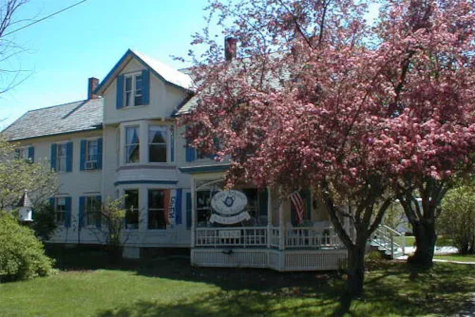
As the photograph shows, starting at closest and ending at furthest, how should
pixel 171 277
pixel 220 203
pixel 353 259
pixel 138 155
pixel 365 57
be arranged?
pixel 365 57 < pixel 353 259 < pixel 171 277 < pixel 220 203 < pixel 138 155

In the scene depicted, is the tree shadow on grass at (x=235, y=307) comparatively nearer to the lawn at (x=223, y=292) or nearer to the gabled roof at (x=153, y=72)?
the lawn at (x=223, y=292)

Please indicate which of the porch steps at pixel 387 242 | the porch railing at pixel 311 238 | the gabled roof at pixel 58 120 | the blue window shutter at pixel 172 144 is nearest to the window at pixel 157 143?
the blue window shutter at pixel 172 144

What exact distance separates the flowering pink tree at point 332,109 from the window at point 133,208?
8929 mm

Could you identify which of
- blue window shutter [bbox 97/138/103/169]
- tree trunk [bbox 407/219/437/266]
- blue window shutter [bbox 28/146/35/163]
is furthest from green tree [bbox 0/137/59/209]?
tree trunk [bbox 407/219/437/266]

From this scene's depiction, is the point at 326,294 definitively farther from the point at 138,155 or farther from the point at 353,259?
the point at 138,155

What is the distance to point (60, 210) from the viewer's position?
26875 millimetres

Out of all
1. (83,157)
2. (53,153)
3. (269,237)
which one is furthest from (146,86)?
(269,237)

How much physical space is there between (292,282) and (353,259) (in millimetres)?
3304

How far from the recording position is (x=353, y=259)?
1280 cm

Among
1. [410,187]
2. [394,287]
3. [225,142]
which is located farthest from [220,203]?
[410,187]

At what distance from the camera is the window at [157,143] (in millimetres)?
23125

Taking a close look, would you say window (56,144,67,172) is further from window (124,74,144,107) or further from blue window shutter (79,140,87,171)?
window (124,74,144,107)

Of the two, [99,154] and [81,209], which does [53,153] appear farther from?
[81,209]

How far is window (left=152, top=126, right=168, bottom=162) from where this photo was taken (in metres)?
23.1
